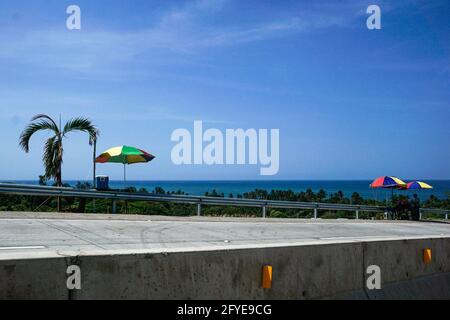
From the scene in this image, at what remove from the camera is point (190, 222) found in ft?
54.5

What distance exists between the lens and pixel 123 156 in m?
19.7

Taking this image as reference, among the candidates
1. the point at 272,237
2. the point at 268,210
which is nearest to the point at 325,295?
the point at 272,237

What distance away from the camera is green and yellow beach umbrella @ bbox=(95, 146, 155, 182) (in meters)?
19.5

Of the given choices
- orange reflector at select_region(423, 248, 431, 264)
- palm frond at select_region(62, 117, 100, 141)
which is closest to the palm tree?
palm frond at select_region(62, 117, 100, 141)

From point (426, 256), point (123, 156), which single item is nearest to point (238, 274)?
point (426, 256)

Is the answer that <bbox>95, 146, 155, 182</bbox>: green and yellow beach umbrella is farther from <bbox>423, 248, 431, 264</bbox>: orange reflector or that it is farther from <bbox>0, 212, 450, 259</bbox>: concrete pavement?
<bbox>423, 248, 431, 264</bbox>: orange reflector

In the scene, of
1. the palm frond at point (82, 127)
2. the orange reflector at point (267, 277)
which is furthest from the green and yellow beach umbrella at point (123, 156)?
the orange reflector at point (267, 277)

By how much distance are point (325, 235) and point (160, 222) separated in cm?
514

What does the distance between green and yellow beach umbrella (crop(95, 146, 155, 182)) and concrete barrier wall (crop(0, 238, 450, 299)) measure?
1319cm

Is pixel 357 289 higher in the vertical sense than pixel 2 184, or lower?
lower

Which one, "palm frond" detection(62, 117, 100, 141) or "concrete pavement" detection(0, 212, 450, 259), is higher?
"palm frond" detection(62, 117, 100, 141)

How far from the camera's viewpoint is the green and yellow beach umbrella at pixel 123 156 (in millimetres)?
19547

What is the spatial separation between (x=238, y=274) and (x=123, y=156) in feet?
47.7
